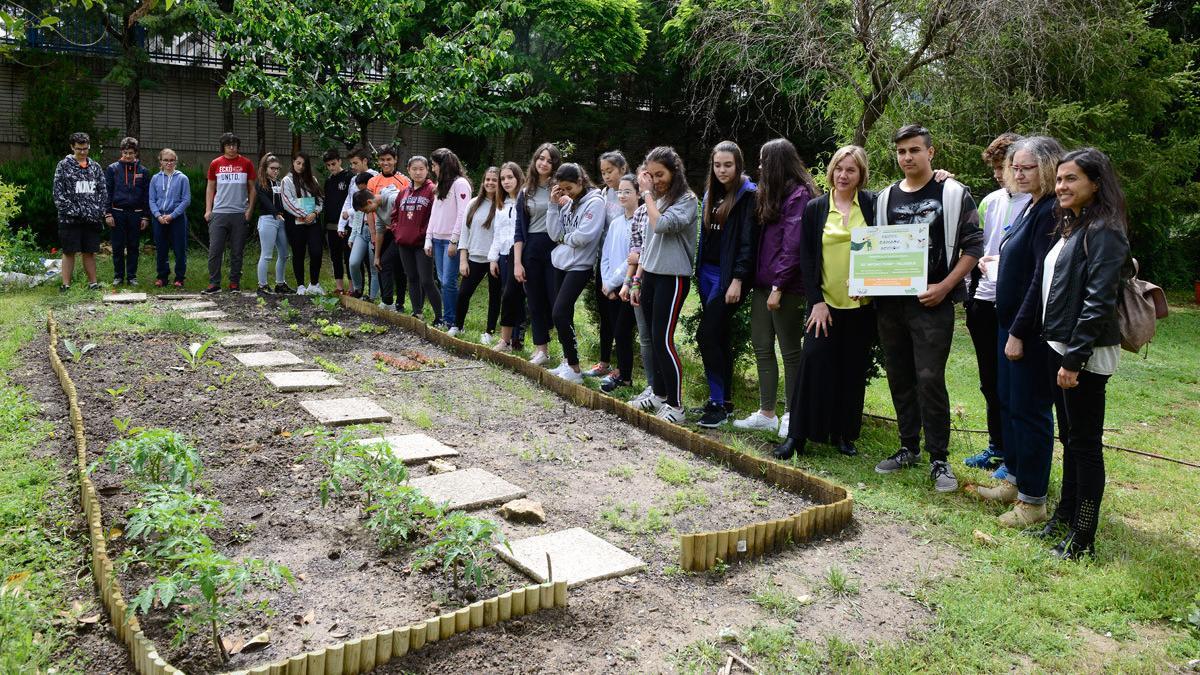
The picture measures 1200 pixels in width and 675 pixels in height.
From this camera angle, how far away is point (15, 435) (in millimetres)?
4953

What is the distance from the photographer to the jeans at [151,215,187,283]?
11.1 meters

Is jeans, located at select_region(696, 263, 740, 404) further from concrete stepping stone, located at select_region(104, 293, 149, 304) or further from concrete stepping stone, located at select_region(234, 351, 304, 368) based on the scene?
concrete stepping stone, located at select_region(104, 293, 149, 304)

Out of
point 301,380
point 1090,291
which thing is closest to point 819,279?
point 1090,291

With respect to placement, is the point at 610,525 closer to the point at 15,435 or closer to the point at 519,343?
the point at 15,435

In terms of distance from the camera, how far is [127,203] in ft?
35.7

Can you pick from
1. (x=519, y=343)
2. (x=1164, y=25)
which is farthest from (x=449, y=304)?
A: (x=1164, y=25)

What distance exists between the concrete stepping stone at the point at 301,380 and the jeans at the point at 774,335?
122 inches

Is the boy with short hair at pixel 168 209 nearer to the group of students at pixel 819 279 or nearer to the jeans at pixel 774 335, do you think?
the group of students at pixel 819 279

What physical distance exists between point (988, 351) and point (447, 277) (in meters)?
5.35

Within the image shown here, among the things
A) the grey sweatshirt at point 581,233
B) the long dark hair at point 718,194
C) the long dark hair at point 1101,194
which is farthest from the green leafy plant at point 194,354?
the long dark hair at point 1101,194

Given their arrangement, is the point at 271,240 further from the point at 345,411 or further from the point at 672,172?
the point at 672,172

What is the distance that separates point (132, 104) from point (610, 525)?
1618 centimetres

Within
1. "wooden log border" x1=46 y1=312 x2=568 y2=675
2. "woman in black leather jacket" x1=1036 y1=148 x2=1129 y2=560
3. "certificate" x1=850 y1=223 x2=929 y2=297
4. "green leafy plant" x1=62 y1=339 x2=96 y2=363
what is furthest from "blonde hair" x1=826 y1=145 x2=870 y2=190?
"green leafy plant" x1=62 y1=339 x2=96 y2=363

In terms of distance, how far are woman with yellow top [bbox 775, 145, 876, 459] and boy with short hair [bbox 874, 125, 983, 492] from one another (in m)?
0.22
